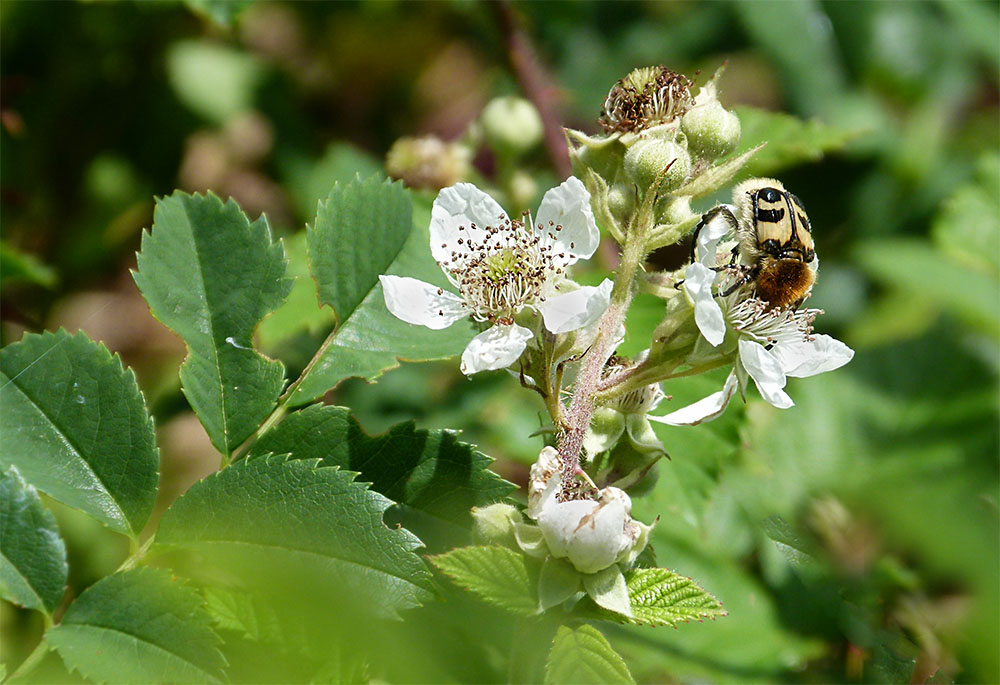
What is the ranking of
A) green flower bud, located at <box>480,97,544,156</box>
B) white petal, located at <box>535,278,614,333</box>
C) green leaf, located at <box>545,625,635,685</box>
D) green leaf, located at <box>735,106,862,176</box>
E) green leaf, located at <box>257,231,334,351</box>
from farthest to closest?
green flower bud, located at <box>480,97,544,156</box> → green leaf, located at <box>735,106,862,176</box> → green leaf, located at <box>257,231,334,351</box> → white petal, located at <box>535,278,614,333</box> → green leaf, located at <box>545,625,635,685</box>

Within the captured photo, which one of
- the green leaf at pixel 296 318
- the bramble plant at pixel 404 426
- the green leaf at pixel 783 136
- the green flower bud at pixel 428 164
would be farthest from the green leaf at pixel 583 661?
the green flower bud at pixel 428 164

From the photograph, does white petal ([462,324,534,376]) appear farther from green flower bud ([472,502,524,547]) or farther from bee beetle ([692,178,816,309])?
bee beetle ([692,178,816,309])

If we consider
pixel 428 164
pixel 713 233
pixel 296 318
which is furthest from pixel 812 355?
pixel 428 164

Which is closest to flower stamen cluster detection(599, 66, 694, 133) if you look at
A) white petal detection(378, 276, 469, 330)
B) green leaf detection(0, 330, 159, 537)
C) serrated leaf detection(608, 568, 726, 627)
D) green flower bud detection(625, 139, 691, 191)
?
green flower bud detection(625, 139, 691, 191)

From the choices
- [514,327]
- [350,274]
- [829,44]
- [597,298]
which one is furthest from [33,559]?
[829,44]

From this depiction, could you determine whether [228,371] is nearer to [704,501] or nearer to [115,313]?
[704,501]

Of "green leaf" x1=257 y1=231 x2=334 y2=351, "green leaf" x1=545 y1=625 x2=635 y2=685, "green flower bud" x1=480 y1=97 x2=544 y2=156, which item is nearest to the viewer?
"green leaf" x1=545 y1=625 x2=635 y2=685

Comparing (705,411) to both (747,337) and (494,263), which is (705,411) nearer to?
(747,337)
